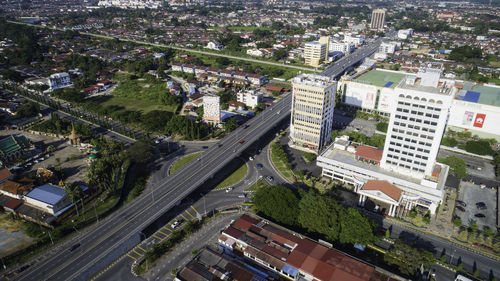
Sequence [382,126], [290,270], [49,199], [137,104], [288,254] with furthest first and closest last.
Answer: [137,104]
[382,126]
[49,199]
[288,254]
[290,270]

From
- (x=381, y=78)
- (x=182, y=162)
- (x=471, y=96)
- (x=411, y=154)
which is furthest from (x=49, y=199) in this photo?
(x=471, y=96)

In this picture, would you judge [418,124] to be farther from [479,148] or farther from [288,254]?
[479,148]

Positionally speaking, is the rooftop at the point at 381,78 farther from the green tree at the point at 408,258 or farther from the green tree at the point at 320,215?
the green tree at the point at 408,258

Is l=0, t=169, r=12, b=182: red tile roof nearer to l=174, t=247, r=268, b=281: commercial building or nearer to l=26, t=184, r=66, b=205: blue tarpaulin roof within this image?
l=26, t=184, r=66, b=205: blue tarpaulin roof

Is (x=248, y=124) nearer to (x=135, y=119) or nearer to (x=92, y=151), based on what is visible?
(x=135, y=119)

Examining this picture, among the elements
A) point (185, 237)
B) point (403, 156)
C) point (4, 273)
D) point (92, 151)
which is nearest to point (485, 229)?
point (403, 156)

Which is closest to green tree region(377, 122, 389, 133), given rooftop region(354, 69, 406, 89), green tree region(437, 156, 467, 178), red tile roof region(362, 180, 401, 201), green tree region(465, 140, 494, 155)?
rooftop region(354, 69, 406, 89)
